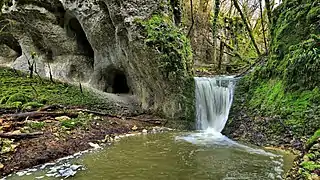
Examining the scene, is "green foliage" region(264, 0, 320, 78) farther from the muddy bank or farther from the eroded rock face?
the muddy bank

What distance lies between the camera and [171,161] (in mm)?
5762

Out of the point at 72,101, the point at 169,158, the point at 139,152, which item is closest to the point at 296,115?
the point at 169,158

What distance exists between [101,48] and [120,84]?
10.1 feet

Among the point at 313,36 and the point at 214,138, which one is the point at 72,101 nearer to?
the point at 214,138

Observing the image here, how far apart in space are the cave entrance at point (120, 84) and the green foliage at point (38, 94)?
289 cm

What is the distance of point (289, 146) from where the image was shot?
6.92m

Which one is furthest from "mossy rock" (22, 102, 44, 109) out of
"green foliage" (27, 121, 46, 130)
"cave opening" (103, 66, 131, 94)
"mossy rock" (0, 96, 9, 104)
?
"cave opening" (103, 66, 131, 94)

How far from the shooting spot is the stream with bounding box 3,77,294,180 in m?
4.86

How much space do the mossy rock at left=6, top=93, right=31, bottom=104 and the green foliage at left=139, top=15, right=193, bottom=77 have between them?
6.27 meters

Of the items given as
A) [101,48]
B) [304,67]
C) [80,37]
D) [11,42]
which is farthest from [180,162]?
[11,42]

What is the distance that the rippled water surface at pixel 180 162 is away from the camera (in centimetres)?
485

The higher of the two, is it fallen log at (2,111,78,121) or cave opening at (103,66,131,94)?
cave opening at (103,66,131,94)

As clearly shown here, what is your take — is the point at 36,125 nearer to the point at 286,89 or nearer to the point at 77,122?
the point at 77,122

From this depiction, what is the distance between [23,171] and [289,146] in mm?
6148
